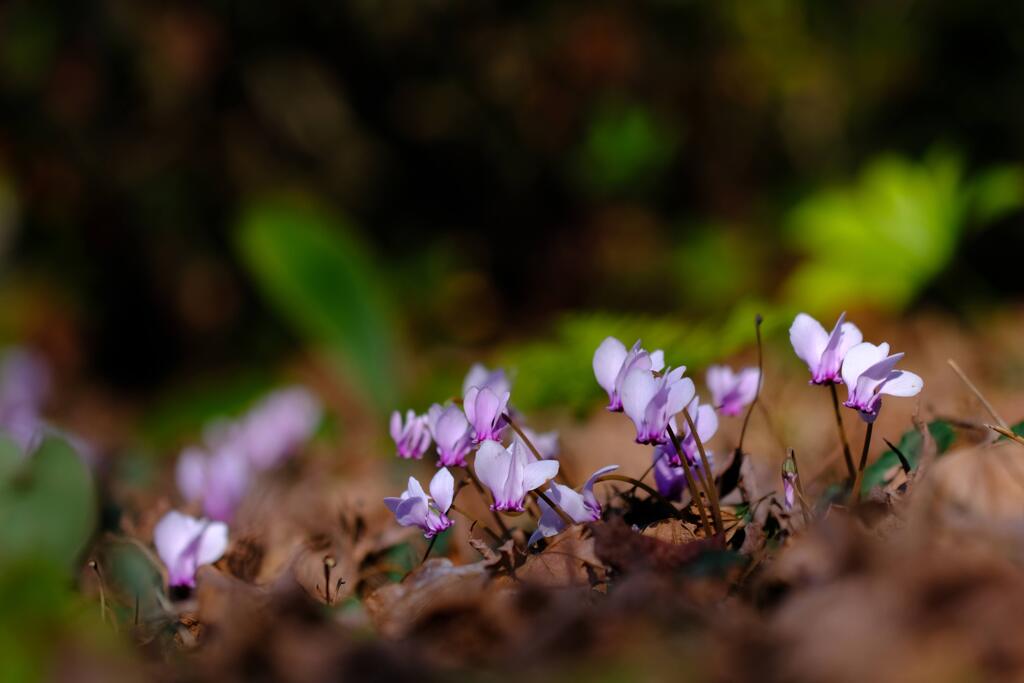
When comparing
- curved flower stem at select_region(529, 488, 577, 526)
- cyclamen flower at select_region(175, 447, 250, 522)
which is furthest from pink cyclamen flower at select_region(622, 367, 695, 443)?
cyclamen flower at select_region(175, 447, 250, 522)

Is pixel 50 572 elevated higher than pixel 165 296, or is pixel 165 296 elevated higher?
pixel 165 296

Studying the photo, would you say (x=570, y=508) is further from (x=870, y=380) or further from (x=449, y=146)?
(x=449, y=146)

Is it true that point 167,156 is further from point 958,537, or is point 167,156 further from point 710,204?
point 958,537

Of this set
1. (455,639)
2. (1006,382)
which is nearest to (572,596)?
(455,639)

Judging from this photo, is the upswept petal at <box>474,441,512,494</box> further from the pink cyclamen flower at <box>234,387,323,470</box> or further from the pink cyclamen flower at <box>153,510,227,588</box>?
the pink cyclamen flower at <box>234,387,323,470</box>

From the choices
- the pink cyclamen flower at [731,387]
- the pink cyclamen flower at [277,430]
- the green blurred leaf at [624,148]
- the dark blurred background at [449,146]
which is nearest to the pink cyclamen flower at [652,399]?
the pink cyclamen flower at [731,387]
